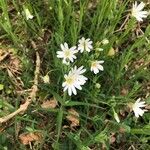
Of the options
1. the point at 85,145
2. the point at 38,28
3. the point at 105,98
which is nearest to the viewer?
the point at 85,145

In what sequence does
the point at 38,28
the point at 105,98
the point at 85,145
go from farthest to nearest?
the point at 38,28 < the point at 105,98 < the point at 85,145

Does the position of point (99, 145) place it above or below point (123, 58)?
below

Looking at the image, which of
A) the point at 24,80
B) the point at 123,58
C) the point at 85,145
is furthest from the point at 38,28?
the point at 85,145

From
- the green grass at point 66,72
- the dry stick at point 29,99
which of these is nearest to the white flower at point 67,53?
the green grass at point 66,72

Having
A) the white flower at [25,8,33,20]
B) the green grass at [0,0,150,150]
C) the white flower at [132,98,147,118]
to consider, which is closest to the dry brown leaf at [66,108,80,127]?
the green grass at [0,0,150,150]

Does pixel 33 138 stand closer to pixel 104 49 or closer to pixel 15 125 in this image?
pixel 15 125

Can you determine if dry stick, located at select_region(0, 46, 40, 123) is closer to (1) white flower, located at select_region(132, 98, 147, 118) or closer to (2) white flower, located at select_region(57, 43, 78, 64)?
(2) white flower, located at select_region(57, 43, 78, 64)
